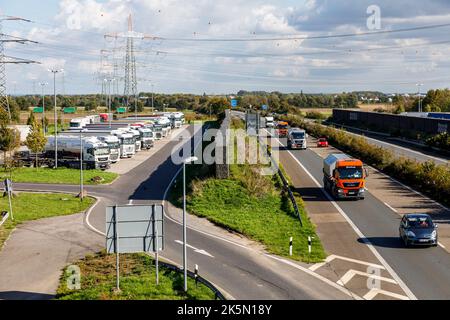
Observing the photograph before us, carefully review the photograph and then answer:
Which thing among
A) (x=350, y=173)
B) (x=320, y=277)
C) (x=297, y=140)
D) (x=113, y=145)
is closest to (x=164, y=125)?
(x=297, y=140)

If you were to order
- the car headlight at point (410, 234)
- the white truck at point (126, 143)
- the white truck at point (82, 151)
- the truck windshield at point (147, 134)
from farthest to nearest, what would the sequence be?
the truck windshield at point (147, 134) < the white truck at point (126, 143) < the white truck at point (82, 151) < the car headlight at point (410, 234)

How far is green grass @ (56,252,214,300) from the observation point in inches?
852

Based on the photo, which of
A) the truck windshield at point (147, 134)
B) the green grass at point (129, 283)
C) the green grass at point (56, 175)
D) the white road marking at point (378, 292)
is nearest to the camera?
the green grass at point (129, 283)

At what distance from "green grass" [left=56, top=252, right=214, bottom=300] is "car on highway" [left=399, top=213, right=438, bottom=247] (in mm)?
11470

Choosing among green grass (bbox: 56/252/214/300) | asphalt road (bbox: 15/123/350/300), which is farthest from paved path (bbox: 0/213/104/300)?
asphalt road (bbox: 15/123/350/300)

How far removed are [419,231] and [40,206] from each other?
26.6 metres

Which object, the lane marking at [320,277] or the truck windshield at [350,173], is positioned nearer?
the lane marking at [320,277]

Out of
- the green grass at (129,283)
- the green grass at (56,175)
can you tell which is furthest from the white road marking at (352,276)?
the green grass at (56,175)

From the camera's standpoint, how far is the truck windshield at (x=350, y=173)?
39.4m

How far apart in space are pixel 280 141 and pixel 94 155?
3254 centimetres

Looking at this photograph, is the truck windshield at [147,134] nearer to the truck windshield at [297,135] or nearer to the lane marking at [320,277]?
the truck windshield at [297,135]

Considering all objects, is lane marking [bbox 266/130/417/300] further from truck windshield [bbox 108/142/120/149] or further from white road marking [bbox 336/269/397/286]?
truck windshield [bbox 108/142/120/149]

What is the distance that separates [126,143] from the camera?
71.2m

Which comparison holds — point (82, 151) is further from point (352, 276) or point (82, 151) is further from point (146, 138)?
point (352, 276)
